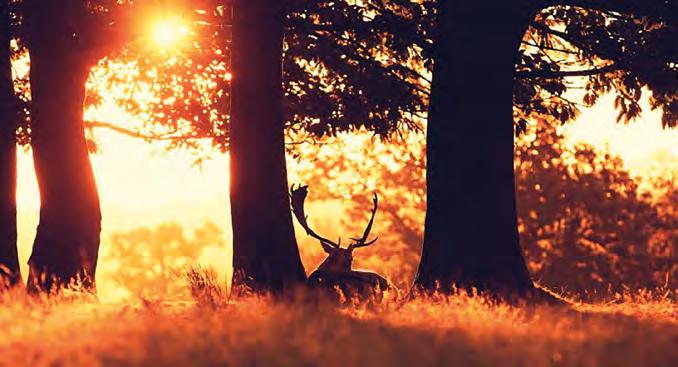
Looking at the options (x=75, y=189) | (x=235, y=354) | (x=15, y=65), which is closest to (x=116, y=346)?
(x=235, y=354)

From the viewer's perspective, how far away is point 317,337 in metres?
9.41

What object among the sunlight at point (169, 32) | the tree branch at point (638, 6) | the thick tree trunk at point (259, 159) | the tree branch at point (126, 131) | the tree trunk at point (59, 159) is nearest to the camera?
the thick tree trunk at point (259, 159)

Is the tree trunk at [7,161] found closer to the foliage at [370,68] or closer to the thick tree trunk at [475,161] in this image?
the foliage at [370,68]

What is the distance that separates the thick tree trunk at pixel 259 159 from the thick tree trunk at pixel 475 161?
2582 millimetres

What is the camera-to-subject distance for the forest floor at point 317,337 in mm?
8586

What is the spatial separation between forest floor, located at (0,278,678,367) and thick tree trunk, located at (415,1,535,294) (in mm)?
4158

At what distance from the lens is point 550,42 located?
23812 mm

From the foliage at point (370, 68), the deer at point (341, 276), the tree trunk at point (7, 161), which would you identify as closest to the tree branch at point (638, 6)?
the foliage at point (370, 68)

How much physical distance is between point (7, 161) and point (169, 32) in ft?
15.9

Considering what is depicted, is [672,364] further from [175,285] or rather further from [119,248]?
[119,248]

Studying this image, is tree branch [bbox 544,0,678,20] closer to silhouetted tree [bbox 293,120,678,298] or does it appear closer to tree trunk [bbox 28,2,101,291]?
tree trunk [bbox 28,2,101,291]

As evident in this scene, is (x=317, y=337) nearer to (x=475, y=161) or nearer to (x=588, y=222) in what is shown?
(x=475, y=161)

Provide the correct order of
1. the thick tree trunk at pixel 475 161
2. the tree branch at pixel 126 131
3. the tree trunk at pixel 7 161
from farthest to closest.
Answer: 1. the tree branch at pixel 126 131
2. the tree trunk at pixel 7 161
3. the thick tree trunk at pixel 475 161

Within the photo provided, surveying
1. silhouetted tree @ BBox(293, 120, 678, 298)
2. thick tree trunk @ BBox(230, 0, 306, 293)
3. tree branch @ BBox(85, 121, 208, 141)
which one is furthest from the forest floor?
silhouetted tree @ BBox(293, 120, 678, 298)
